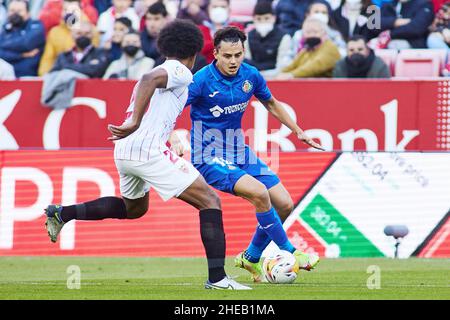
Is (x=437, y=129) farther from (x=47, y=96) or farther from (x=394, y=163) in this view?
(x=47, y=96)

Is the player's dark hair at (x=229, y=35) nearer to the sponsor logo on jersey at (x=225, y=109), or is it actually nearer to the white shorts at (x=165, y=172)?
the sponsor logo on jersey at (x=225, y=109)

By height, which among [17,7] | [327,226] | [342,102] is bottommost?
[327,226]

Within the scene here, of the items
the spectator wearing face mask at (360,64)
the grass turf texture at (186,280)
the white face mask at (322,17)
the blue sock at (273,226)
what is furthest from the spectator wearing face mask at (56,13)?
the blue sock at (273,226)

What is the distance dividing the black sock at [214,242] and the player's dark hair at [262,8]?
7639mm

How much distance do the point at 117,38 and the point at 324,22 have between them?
309 cm

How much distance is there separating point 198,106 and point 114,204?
1234mm

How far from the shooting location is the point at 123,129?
30.1ft

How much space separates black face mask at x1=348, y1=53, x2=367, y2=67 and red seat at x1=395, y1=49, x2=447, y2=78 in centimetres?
62

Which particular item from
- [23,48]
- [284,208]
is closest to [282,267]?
[284,208]

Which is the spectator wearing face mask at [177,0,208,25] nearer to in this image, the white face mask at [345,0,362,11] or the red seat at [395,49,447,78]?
the white face mask at [345,0,362,11]

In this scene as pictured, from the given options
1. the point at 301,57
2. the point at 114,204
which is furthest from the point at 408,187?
A: the point at 114,204

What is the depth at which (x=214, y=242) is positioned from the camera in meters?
9.36

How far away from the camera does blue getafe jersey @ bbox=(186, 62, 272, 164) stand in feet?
34.5

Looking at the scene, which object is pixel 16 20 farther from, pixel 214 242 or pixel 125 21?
pixel 214 242
